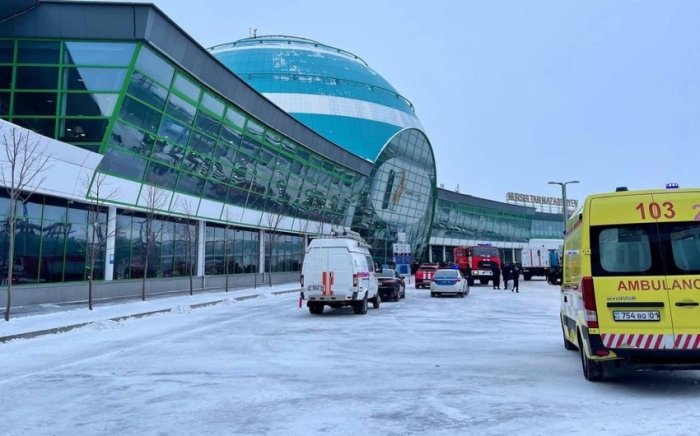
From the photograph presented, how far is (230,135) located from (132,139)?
381 inches

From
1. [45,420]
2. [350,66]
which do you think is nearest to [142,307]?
[45,420]

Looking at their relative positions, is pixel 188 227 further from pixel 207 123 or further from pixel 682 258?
pixel 682 258

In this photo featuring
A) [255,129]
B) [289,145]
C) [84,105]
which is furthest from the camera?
[289,145]

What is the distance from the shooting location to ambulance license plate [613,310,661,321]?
703 cm

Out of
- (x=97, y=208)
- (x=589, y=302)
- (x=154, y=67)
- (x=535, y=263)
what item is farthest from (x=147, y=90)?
(x=535, y=263)

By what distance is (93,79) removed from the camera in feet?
74.2

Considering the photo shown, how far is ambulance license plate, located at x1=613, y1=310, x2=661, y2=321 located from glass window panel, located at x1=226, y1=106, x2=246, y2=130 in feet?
94.3

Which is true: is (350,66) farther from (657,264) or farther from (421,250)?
(657,264)

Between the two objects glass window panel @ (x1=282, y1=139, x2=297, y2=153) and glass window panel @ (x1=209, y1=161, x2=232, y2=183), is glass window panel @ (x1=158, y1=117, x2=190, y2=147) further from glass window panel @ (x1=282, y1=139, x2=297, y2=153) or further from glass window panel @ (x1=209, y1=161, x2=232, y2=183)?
glass window panel @ (x1=282, y1=139, x2=297, y2=153)

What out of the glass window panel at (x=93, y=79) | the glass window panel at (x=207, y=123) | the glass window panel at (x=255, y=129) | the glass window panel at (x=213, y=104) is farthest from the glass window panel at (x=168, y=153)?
the glass window panel at (x=255, y=129)

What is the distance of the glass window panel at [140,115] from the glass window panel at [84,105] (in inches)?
32.4

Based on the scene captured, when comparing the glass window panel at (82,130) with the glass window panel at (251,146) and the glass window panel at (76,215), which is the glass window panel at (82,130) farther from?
the glass window panel at (251,146)

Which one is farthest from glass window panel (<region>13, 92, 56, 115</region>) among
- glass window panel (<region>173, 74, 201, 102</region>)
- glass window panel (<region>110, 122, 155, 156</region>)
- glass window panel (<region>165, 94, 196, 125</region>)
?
glass window panel (<region>173, 74, 201, 102</region>)

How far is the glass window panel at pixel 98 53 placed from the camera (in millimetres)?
22766
